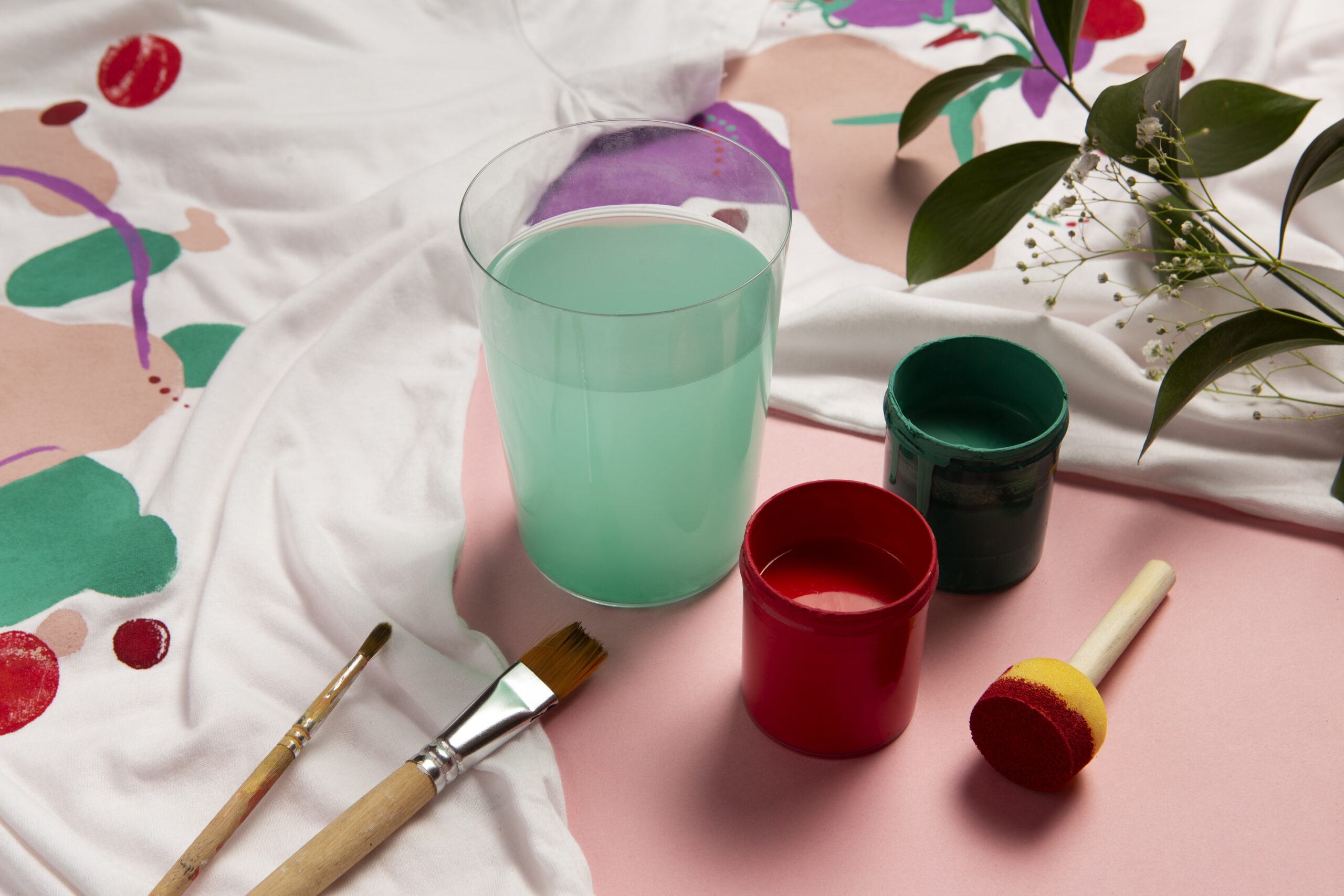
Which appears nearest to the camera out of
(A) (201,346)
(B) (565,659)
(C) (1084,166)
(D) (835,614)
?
(D) (835,614)

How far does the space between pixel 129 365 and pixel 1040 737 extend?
726 millimetres

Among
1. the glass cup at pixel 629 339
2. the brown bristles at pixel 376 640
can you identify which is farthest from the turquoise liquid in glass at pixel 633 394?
the brown bristles at pixel 376 640

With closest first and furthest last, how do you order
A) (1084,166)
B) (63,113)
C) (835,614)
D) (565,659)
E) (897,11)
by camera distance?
(835,614), (565,659), (1084,166), (63,113), (897,11)

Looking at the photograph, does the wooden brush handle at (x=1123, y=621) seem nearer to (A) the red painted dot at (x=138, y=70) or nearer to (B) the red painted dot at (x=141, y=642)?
(B) the red painted dot at (x=141, y=642)

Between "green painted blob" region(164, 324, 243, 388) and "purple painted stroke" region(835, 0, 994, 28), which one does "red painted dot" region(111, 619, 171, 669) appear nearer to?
"green painted blob" region(164, 324, 243, 388)

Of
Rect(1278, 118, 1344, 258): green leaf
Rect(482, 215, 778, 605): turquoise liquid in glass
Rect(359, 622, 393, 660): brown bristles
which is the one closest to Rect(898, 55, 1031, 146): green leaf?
Rect(1278, 118, 1344, 258): green leaf

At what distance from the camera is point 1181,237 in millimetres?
837

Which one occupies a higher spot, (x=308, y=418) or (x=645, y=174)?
(x=645, y=174)

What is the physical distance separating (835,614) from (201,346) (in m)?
0.60

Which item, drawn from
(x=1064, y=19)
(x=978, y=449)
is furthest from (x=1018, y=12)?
(x=978, y=449)

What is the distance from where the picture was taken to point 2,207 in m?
0.98

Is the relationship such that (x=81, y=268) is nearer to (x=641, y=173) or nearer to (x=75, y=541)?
(x=75, y=541)

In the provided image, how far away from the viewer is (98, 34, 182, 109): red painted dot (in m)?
1.07

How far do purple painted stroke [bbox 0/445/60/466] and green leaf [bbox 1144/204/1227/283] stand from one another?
2.57 feet
